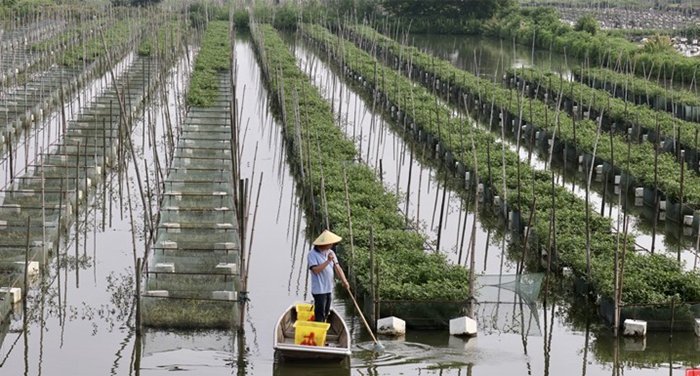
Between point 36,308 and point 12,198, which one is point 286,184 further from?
point 36,308

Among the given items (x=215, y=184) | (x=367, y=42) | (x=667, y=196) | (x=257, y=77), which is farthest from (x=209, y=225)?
(x=367, y=42)

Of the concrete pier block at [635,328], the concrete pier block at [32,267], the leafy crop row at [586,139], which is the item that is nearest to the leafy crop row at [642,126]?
the leafy crop row at [586,139]

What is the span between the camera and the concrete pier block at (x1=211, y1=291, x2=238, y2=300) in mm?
14711

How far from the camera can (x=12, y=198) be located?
19.2 m

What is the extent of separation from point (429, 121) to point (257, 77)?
1540cm

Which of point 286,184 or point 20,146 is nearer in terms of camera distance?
point 286,184

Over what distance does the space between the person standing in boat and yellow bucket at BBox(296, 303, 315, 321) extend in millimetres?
110

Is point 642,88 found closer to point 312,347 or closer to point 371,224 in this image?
point 371,224

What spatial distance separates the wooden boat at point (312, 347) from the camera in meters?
12.5

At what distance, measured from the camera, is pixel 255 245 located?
63.8ft

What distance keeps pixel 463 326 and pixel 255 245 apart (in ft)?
20.3

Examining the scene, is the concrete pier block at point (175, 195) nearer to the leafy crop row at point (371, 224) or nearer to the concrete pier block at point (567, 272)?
the leafy crop row at point (371, 224)

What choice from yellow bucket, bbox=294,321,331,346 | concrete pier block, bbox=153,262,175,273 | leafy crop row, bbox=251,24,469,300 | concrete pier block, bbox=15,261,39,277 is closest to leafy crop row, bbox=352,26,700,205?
leafy crop row, bbox=251,24,469,300

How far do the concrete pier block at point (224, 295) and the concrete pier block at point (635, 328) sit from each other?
501cm
